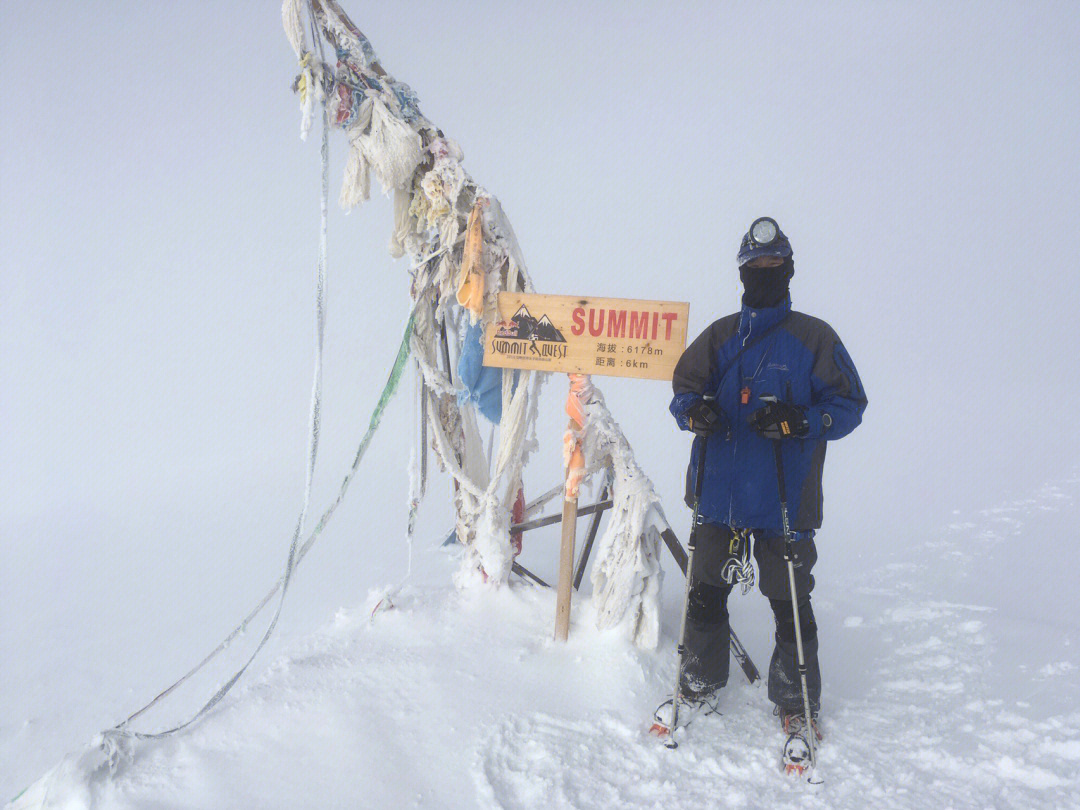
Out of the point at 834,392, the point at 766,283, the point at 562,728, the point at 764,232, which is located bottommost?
the point at 562,728

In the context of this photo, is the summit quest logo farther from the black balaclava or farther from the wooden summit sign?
the black balaclava

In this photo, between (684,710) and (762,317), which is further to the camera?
(684,710)

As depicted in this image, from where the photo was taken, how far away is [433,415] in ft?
9.97

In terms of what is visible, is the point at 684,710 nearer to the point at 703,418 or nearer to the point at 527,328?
the point at 703,418

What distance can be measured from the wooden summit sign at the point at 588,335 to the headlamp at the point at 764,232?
1.51ft

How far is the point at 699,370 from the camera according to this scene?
7.24 ft

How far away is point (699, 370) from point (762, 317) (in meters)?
0.26

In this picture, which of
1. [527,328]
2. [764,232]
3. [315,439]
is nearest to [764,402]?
[764,232]

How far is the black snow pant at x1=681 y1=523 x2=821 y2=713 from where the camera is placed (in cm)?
217

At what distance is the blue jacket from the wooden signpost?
28 centimetres

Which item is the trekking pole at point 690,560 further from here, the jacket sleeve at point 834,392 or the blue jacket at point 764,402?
the jacket sleeve at point 834,392

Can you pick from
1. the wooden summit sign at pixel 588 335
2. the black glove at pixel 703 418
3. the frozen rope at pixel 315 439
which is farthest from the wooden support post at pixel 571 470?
the frozen rope at pixel 315 439

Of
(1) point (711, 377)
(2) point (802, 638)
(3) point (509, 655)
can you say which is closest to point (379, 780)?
(3) point (509, 655)

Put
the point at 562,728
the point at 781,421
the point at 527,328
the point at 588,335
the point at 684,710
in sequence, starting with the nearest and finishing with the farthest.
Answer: the point at 781,421 < the point at 562,728 < the point at 684,710 < the point at 588,335 < the point at 527,328
